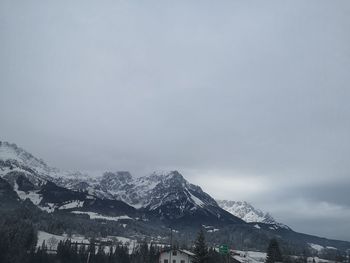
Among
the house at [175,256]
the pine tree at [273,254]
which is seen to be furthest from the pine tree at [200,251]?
the pine tree at [273,254]

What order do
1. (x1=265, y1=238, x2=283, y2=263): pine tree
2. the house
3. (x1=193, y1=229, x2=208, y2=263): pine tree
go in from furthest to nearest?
(x1=265, y1=238, x2=283, y2=263): pine tree, the house, (x1=193, y1=229, x2=208, y2=263): pine tree

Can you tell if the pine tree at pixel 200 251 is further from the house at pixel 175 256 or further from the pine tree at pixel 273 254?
the pine tree at pixel 273 254

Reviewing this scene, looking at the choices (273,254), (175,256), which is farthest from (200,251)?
(273,254)

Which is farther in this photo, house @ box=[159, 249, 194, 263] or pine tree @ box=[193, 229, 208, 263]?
house @ box=[159, 249, 194, 263]

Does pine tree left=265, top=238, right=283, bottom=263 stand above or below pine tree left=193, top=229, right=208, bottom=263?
above

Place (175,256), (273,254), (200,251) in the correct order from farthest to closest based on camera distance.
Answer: (273,254), (175,256), (200,251)

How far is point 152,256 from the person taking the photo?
7446 inches

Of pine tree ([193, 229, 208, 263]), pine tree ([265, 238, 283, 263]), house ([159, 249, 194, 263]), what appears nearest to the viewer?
pine tree ([193, 229, 208, 263])

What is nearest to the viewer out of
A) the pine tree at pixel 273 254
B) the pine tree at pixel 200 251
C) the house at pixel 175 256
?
the pine tree at pixel 200 251

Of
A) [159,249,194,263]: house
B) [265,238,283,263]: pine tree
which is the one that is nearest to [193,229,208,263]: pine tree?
[159,249,194,263]: house

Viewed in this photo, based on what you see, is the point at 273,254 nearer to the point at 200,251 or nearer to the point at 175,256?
the point at 175,256

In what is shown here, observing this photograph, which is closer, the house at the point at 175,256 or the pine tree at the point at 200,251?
the pine tree at the point at 200,251

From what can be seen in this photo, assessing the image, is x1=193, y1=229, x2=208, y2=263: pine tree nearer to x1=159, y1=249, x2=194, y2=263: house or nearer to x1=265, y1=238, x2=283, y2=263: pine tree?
x1=159, y1=249, x2=194, y2=263: house

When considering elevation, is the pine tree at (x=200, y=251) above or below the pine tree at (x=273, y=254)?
below
